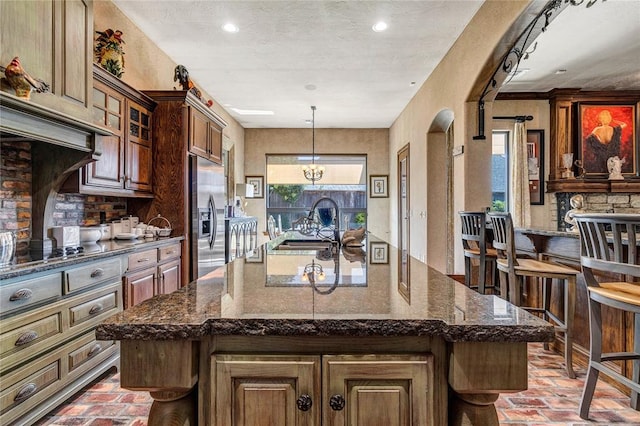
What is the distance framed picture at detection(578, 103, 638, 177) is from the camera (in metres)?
5.74

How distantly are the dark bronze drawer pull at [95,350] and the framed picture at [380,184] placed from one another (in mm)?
6875

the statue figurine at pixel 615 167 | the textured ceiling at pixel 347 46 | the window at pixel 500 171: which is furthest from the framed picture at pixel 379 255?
the statue figurine at pixel 615 167

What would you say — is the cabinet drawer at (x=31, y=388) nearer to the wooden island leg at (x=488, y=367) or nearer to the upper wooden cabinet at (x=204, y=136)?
the wooden island leg at (x=488, y=367)

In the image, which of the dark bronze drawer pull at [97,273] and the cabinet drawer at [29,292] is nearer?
the cabinet drawer at [29,292]

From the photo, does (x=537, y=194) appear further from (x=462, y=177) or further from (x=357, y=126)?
(x=357, y=126)

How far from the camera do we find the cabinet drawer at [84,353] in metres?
2.19

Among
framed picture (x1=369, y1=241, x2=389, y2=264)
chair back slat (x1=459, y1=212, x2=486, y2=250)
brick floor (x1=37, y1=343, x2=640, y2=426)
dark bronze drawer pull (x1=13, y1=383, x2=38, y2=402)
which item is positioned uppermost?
chair back slat (x1=459, y1=212, x2=486, y2=250)

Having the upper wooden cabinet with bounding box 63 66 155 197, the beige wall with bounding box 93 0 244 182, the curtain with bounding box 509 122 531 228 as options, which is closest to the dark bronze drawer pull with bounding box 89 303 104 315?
the upper wooden cabinet with bounding box 63 66 155 197

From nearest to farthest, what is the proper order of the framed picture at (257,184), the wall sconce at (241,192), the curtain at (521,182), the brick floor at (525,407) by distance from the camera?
the brick floor at (525,407) → the curtain at (521,182) → the wall sconce at (241,192) → the framed picture at (257,184)

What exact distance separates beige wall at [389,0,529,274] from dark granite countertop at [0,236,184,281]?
122 inches

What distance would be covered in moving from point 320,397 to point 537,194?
6.12 metres

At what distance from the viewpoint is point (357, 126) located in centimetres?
847

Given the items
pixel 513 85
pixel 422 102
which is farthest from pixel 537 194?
pixel 422 102

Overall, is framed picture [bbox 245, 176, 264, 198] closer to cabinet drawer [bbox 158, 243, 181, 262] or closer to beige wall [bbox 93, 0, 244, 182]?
beige wall [bbox 93, 0, 244, 182]
